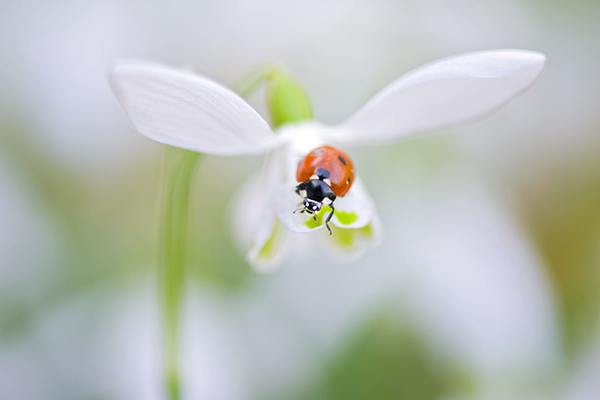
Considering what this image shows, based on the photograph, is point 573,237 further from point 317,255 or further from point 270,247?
point 270,247

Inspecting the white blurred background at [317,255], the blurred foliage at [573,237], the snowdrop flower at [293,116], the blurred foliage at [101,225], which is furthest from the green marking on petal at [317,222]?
the blurred foliage at [573,237]

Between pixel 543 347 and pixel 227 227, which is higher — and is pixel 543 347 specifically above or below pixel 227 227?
below

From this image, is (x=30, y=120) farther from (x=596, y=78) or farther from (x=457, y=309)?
(x=596, y=78)

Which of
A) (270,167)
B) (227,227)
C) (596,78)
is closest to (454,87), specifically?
(270,167)

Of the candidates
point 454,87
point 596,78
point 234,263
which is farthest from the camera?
point 596,78

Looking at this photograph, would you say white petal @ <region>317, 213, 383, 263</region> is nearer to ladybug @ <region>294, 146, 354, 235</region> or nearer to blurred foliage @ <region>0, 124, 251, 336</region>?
ladybug @ <region>294, 146, 354, 235</region>

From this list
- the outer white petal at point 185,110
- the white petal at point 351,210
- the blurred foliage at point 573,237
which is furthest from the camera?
the blurred foliage at point 573,237

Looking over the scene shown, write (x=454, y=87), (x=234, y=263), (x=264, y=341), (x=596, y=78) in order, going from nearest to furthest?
(x=454, y=87) → (x=264, y=341) → (x=234, y=263) → (x=596, y=78)

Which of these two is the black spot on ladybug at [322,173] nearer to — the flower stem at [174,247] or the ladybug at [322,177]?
the ladybug at [322,177]
